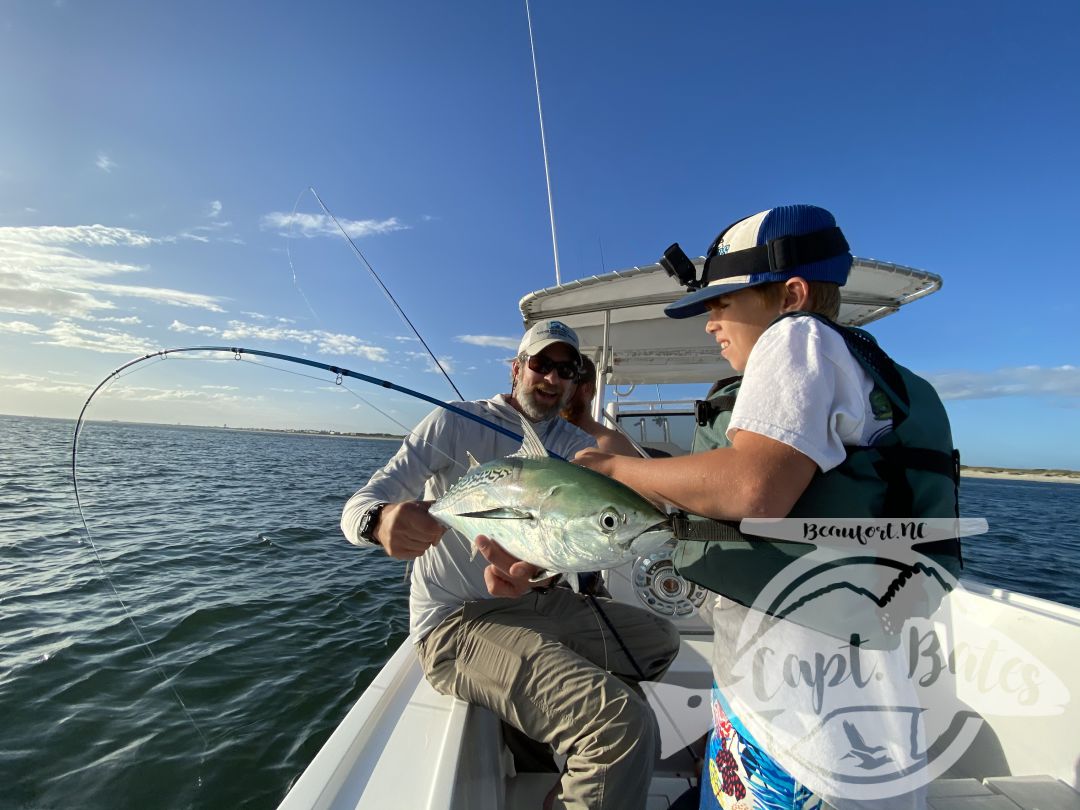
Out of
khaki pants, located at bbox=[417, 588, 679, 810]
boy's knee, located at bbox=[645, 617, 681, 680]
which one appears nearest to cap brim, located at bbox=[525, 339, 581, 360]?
khaki pants, located at bbox=[417, 588, 679, 810]

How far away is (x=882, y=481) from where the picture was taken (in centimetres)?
116

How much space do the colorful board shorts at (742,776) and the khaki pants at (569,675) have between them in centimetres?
33

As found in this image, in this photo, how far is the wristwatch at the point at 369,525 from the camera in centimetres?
198

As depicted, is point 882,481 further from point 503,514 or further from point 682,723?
point 682,723

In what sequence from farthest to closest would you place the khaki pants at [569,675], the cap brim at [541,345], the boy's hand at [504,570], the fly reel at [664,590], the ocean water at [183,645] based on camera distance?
the fly reel at [664,590] → the ocean water at [183,645] → the cap brim at [541,345] → the khaki pants at [569,675] → the boy's hand at [504,570]

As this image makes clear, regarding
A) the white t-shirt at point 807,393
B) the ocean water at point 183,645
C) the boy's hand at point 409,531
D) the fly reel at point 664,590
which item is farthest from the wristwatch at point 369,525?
the ocean water at point 183,645

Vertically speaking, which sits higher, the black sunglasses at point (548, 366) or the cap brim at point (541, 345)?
the cap brim at point (541, 345)

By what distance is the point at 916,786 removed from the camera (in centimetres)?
115

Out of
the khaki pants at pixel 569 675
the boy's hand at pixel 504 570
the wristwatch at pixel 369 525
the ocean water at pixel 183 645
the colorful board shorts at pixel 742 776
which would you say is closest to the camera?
the colorful board shorts at pixel 742 776

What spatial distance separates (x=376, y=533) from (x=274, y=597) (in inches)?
260

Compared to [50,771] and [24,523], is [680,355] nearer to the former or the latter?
[50,771]

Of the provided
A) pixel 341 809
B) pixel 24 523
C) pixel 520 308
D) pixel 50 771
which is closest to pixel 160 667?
pixel 50 771

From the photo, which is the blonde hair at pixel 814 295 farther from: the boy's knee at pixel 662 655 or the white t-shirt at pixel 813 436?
the boy's knee at pixel 662 655

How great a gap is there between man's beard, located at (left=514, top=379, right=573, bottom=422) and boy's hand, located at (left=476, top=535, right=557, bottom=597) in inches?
51.1
